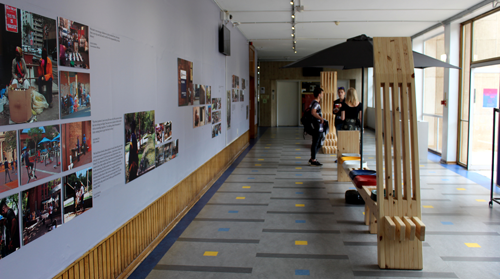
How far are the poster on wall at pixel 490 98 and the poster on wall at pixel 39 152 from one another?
7.75 meters

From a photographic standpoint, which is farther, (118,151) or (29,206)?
(118,151)

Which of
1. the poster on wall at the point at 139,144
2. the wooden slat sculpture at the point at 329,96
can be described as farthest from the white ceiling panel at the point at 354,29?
the poster on wall at the point at 139,144

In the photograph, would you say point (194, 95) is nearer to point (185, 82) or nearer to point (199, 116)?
point (199, 116)

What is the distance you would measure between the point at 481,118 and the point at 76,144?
307 inches

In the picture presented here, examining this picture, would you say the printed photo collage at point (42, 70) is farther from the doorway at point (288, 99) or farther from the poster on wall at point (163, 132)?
the doorway at point (288, 99)

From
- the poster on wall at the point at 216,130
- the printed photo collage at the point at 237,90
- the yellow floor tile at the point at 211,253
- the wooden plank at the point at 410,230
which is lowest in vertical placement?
the yellow floor tile at the point at 211,253

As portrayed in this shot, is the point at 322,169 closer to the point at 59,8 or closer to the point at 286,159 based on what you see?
the point at 286,159

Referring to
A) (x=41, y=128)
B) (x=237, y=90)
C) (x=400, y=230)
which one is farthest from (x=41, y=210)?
(x=237, y=90)

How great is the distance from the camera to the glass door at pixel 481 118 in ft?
24.6

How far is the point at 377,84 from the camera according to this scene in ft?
10.9

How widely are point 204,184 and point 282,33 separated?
5674 millimetres

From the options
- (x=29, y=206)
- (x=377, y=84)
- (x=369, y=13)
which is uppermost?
(x=369, y=13)

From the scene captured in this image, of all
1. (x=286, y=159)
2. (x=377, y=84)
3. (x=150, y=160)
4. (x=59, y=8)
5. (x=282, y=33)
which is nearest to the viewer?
(x=59, y=8)

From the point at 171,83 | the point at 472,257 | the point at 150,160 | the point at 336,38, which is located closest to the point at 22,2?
the point at 150,160
